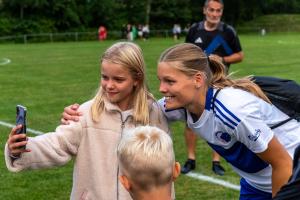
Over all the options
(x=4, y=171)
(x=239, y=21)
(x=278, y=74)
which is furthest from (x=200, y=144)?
(x=239, y=21)

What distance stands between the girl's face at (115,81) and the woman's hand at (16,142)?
607 mm

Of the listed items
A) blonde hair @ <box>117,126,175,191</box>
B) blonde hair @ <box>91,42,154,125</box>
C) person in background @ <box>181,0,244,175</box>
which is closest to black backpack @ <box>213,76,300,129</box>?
blonde hair @ <box>91,42,154,125</box>

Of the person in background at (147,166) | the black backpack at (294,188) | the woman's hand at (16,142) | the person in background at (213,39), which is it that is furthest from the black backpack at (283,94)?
the person in background at (213,39)

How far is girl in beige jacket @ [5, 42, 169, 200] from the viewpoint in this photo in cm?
342

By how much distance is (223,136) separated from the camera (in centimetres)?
346

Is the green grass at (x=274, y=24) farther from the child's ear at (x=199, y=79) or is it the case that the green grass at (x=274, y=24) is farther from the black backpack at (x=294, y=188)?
the black backpack at (x=294, y=188)

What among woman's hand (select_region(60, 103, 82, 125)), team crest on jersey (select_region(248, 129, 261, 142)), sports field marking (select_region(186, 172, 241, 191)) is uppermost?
woman's hand (select_region(60, 103, 82, 125))

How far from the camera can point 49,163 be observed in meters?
3.41

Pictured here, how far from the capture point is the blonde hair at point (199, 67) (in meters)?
3.45

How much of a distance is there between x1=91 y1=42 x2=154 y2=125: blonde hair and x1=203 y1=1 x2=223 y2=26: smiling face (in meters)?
3.75

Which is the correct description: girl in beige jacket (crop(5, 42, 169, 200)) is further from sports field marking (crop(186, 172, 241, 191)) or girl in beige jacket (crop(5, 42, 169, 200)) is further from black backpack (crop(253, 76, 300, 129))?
sports field marking (crop(186, 172, 241, 191))

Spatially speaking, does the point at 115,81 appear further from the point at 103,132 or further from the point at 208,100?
the point at 208,100

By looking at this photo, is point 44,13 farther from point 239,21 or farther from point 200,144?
point 200,144

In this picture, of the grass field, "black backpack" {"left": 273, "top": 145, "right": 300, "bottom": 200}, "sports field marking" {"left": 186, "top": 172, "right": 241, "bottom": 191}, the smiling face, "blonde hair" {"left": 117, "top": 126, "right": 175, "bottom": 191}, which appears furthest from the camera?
the smiling face
